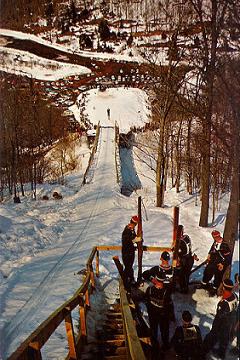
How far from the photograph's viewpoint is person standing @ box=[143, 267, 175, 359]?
5.13 metres

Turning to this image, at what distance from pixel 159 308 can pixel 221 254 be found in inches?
51.9

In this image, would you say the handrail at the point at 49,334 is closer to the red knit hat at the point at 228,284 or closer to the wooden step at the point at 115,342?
the wooden step at the point at 115,342

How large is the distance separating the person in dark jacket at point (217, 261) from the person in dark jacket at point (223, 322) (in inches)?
34.4

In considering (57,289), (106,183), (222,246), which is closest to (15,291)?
(57,289)

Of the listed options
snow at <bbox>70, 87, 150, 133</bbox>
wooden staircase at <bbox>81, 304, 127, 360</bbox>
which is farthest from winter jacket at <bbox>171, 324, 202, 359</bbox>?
snow at <bbox>70, 87, 150, 133</bbox>

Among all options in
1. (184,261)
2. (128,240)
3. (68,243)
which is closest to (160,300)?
(184,261)

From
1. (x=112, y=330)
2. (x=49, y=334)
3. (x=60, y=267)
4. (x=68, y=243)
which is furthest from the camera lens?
(x=68, y=243)

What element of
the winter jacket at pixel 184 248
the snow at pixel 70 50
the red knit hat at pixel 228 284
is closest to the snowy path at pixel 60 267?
the winter jacket at pixel 184 248

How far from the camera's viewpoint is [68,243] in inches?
427

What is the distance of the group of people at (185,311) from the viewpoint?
454 cm

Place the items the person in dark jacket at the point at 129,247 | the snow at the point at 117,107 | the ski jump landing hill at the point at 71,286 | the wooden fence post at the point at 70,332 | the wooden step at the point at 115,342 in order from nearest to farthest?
the ski jump landing hill at the point at 71,286, the wooden fence post at the point at 70,332, the wooden step at the point at 115,342, the person in dark jacket at the point at 129,247, the snow at the point at 117,107

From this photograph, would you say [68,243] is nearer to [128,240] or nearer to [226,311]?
[128,240]

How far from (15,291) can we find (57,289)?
81 cm

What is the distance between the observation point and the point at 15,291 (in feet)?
24.4
